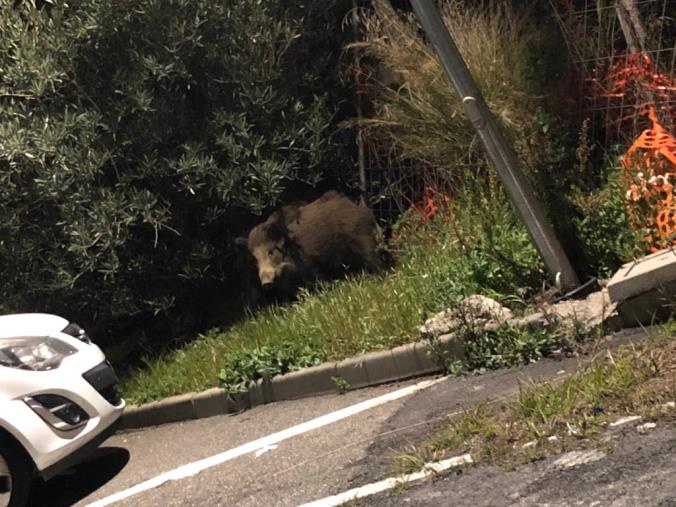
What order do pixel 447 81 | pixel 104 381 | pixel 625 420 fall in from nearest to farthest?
pixel 625 420
pixel 104 381
pixel 447 81

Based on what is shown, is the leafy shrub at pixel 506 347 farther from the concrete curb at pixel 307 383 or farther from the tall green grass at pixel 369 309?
the tall green grass at pixel 369 309

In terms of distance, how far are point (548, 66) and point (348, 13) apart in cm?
231

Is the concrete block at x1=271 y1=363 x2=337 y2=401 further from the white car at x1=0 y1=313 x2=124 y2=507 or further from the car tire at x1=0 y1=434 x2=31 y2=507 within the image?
the car tire at x1=0 y1=434 x2=31 y2=507

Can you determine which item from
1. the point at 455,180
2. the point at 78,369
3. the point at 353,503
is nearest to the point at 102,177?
the point at 78,369

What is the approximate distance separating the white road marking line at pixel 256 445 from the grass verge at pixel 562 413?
3.38 ft

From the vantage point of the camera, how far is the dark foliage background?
291 inches

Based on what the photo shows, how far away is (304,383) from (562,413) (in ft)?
7.90

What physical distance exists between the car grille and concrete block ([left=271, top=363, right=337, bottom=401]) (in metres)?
1.13

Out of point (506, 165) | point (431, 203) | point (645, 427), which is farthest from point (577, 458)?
point (431, 203)

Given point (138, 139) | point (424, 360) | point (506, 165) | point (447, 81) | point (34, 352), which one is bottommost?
point (424, 360)

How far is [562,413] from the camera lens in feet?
13.2

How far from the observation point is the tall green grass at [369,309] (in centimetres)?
610

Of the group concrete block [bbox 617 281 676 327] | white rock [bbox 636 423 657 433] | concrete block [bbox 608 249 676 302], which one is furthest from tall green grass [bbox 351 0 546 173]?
white rock [bbox 636 423 657 433]

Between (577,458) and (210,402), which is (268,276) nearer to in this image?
(210,402)
